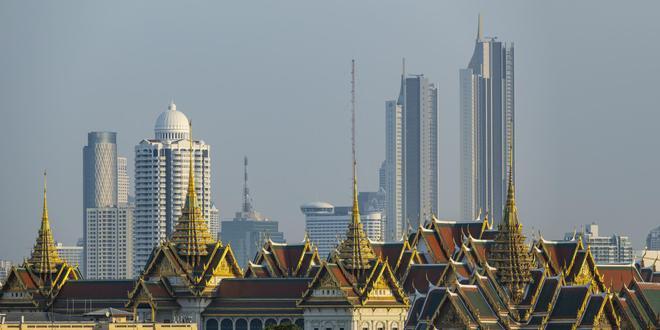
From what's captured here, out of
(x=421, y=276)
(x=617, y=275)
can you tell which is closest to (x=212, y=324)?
(x=421, y=276)

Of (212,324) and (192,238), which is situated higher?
(192,238)

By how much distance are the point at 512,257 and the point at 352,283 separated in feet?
38.3

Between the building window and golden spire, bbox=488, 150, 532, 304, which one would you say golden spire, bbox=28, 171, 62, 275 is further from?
golden spire, bbox=488, 150, 532, 304

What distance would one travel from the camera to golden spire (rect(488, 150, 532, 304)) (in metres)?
146

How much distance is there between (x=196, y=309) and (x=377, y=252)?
11766 millimetres

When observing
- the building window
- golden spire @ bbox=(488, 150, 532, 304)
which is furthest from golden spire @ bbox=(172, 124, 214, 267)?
golden spire @ bbox=(488, 150, 532, 304)

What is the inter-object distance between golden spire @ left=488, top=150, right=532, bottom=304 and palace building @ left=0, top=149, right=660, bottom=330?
0.05 meters

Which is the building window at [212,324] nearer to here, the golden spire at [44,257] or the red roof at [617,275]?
the golden spire at [44,257]

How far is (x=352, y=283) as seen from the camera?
509 feet

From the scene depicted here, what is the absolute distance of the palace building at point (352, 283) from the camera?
14425 cm

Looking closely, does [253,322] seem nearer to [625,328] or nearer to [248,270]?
[248,270]

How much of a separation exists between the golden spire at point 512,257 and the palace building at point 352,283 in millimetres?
54

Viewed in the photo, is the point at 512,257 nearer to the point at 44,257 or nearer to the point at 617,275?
the point at 617,275

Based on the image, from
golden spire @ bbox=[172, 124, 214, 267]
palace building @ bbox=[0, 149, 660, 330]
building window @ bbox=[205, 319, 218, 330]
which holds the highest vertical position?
golden spire @ bbox=[172, 124, 214, 267]
